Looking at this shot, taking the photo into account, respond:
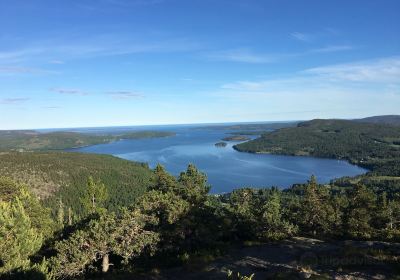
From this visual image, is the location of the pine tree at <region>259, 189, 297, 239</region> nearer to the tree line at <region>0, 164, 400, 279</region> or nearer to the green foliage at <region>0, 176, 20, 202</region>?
the tree line at <region>0, 164, 400, 279</region>

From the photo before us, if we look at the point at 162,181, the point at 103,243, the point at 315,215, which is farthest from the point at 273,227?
the point at 103,243

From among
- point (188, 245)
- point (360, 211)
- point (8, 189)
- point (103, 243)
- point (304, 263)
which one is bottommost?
point (188, 245)

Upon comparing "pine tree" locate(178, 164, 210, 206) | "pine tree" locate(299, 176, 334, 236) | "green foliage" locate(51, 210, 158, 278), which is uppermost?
"pine tree" locate(178, 164, 210, 206)

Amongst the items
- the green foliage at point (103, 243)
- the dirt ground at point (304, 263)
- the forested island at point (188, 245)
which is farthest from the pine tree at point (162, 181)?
the dirt ground at point (304, 263)

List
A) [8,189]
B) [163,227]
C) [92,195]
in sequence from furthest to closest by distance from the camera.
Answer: [92,195]
[8,189]
[163,227]

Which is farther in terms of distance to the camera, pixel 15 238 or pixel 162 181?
pixel 162 181

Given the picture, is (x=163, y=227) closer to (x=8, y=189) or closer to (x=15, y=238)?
(x=15, y=238)

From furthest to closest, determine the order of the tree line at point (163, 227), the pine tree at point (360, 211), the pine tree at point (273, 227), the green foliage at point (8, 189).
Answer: the green foliage at point (8, 189), the pine tree at point (360, 211), the pine tree at point (273, 227), the tree line at point (163, 227)

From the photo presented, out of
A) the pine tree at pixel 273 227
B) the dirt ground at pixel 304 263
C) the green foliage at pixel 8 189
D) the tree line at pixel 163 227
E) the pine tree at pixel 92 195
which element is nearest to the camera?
the dirt ground at pixel 304 263

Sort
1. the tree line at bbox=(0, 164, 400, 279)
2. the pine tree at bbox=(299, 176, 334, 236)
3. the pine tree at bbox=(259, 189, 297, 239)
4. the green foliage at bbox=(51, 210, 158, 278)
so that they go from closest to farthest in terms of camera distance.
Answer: the green foliage at bbox=(51, 210, 158, 278) < the tree line at bbox=(0, 164, 400, 279) < the pine tree at bbox=(259, 189, 297, 239) < the pine tree at bbox=(299, 176, 334, 236)

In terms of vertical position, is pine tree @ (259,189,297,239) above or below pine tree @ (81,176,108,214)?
above

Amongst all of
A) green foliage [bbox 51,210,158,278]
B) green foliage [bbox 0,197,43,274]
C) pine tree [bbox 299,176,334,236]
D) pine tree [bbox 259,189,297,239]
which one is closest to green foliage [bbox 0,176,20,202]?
green foliage [bbox 0,197,43,274]

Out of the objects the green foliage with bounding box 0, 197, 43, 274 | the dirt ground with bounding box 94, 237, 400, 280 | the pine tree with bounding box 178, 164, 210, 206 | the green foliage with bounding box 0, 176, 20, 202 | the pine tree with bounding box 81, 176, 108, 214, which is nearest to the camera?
the dirt ground with bounding box 94, 237, 400, 280

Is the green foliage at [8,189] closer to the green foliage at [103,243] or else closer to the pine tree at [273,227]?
the green foliage at [103,243]
